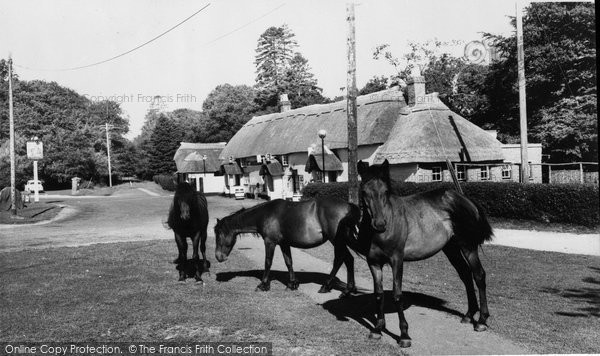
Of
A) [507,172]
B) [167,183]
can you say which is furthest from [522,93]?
[167,183]

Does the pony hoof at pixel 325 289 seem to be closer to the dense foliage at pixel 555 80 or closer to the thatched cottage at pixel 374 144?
the thatched cottage at pixel 374 144

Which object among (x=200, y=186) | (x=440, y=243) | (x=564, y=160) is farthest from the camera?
(x=200, y=186)

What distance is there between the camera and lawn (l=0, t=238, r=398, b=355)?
611cm

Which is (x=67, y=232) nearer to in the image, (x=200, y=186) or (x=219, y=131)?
(x=200, y=186)

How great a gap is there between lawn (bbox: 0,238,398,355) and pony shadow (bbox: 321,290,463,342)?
0.26m

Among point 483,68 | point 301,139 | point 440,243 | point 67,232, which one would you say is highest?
point 483,68

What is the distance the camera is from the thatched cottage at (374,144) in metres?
26.1

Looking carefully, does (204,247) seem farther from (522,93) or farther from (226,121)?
(226,121)

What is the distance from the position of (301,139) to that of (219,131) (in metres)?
36.6

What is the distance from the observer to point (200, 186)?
50.8 m

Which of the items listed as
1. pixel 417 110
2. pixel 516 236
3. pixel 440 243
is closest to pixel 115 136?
pixel 417 110

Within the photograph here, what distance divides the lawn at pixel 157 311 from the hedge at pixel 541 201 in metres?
7.00

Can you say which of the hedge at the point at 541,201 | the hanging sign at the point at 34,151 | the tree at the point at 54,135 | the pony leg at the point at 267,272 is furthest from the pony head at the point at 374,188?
the tree at the point at 54,135

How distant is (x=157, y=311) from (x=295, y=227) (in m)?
2.95
